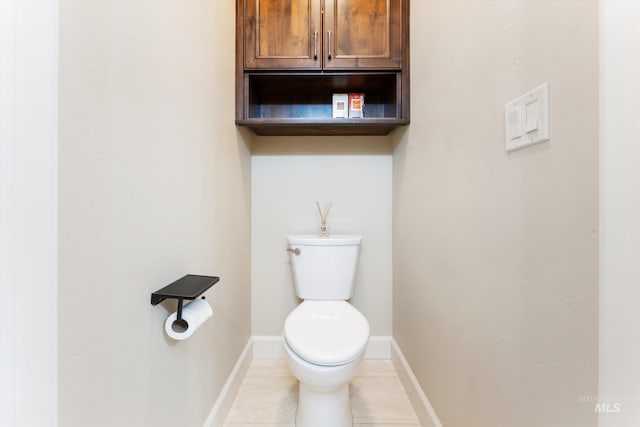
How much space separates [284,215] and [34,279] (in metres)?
1.37

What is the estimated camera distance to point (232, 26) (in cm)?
142

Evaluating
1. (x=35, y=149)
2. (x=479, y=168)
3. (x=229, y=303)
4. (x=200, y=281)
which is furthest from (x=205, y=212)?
(x=479, y=168)

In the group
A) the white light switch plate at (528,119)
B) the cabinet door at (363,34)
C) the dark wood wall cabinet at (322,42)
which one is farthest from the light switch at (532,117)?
the cabinet door at (363,34)

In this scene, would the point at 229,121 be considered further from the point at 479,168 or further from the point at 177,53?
the point at 479,168

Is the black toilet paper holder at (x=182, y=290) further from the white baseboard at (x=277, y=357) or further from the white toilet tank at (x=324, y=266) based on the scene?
the white toilet tank at (x=324, y=266)

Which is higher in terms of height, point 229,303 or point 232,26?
point 232,26

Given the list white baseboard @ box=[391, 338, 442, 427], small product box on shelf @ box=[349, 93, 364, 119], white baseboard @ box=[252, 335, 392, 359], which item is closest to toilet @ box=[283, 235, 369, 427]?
white baseboard @ box=[391, 338, 442, 427]

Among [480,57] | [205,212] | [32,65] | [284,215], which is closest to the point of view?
[32,65]

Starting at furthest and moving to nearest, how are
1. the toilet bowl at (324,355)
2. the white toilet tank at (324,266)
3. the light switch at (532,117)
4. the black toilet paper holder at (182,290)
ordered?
1. the white toilet tank at (324,266)
2. the toilet bowl at (324,355)
3. the black toilet paper holder at (182,290)
4. the light switch at (532,117)

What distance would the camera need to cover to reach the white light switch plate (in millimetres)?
596

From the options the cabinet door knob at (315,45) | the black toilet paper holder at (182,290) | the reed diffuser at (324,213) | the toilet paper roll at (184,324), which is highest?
the cabinet door knob at (315,45)

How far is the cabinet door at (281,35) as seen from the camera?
145 cm

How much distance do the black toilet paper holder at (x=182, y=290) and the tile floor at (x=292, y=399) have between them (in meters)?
0.80

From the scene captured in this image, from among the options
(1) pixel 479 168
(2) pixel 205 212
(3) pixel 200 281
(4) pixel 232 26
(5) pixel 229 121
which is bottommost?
(3) pixel 200 281
